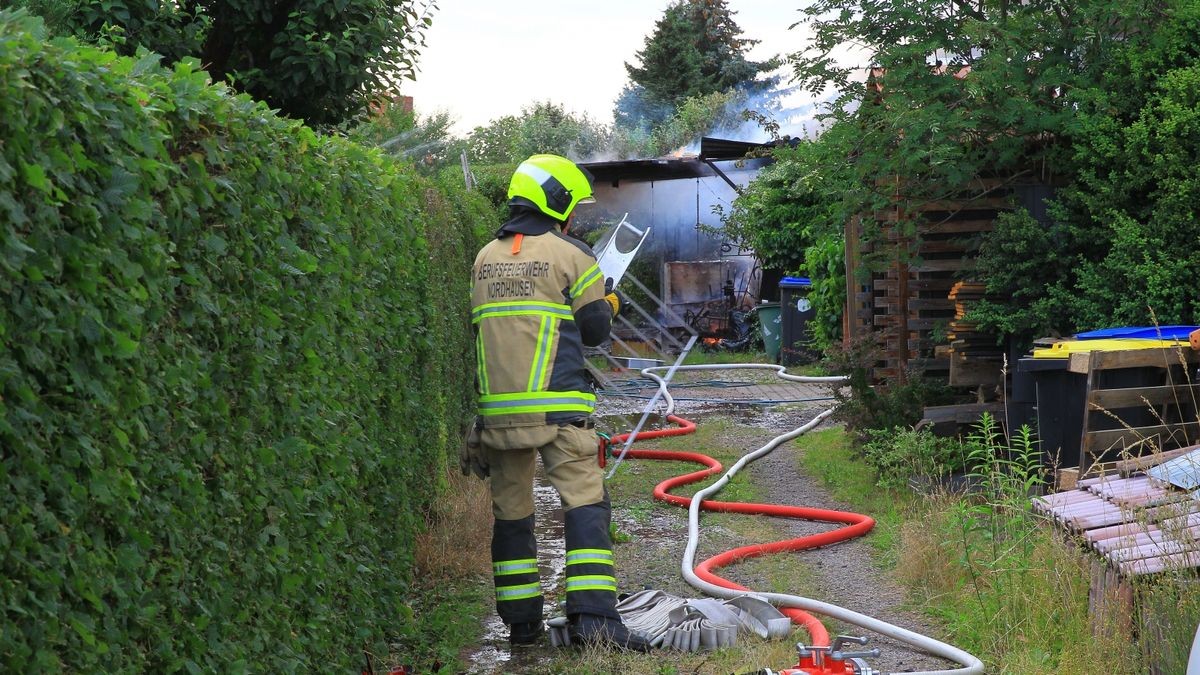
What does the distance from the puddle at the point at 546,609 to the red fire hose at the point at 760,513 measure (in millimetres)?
781

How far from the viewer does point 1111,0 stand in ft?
26.8

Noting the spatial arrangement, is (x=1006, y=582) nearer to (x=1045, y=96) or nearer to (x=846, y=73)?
(x=1045, y=96)

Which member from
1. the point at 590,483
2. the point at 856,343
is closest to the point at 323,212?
the point at 590,483

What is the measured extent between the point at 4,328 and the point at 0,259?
12 cm

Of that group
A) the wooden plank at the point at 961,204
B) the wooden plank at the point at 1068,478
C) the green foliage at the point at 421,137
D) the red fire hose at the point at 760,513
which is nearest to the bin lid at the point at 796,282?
the green foliage at the point at 421,137

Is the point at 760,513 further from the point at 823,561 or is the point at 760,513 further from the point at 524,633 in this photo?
the point at 524,633

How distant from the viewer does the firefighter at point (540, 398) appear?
5.36m

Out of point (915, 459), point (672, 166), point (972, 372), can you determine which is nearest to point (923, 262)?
point (972, 372)

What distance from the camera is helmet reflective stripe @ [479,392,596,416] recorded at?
5.38m

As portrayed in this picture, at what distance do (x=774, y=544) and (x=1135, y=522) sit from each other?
2696 millimetres

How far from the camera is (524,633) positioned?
5.55 meters

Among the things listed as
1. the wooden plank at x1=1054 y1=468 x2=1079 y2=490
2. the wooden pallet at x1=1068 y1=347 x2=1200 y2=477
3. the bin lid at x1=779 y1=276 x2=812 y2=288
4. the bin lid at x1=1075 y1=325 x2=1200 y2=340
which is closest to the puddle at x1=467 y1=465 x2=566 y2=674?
the wooden plank at x1=1054 y1=468 x2=1079 y2=490

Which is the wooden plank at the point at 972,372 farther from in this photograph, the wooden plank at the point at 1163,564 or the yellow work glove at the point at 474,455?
the wooden plank at the point at 1163,564

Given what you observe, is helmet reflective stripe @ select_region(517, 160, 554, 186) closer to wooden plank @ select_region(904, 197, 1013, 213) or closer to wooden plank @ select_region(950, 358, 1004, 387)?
wooden plank @ select_region(904, 197, 1013, 213)
